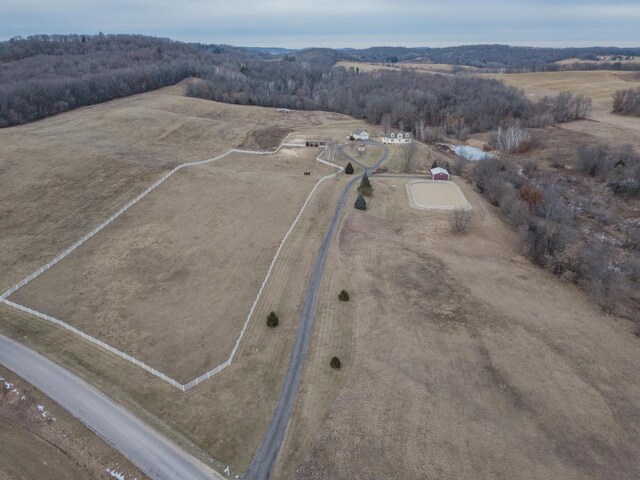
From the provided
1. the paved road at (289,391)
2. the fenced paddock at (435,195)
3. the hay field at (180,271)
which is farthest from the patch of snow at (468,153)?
the paved road at (289,391)

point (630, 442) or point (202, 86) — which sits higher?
point (202, 86)

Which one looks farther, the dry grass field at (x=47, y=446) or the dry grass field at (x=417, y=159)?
the dry grass field at (x=417, y=159)

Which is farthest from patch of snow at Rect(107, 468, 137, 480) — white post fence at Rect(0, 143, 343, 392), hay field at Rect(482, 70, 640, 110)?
hay field at Rect(482, 70, 640, 110)

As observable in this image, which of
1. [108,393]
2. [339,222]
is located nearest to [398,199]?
[339,222]

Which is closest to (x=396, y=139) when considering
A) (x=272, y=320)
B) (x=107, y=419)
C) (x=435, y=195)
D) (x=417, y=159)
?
(x=417, y=159)

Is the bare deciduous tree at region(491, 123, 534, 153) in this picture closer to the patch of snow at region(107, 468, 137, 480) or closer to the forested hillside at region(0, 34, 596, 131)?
the forested hillside at region(0, 34, 596, 131)

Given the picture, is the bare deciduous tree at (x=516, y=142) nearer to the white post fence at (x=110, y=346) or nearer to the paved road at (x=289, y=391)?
the white post fence at (x=110, y=346)

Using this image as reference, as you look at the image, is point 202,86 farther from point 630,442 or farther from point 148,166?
point 630,442
